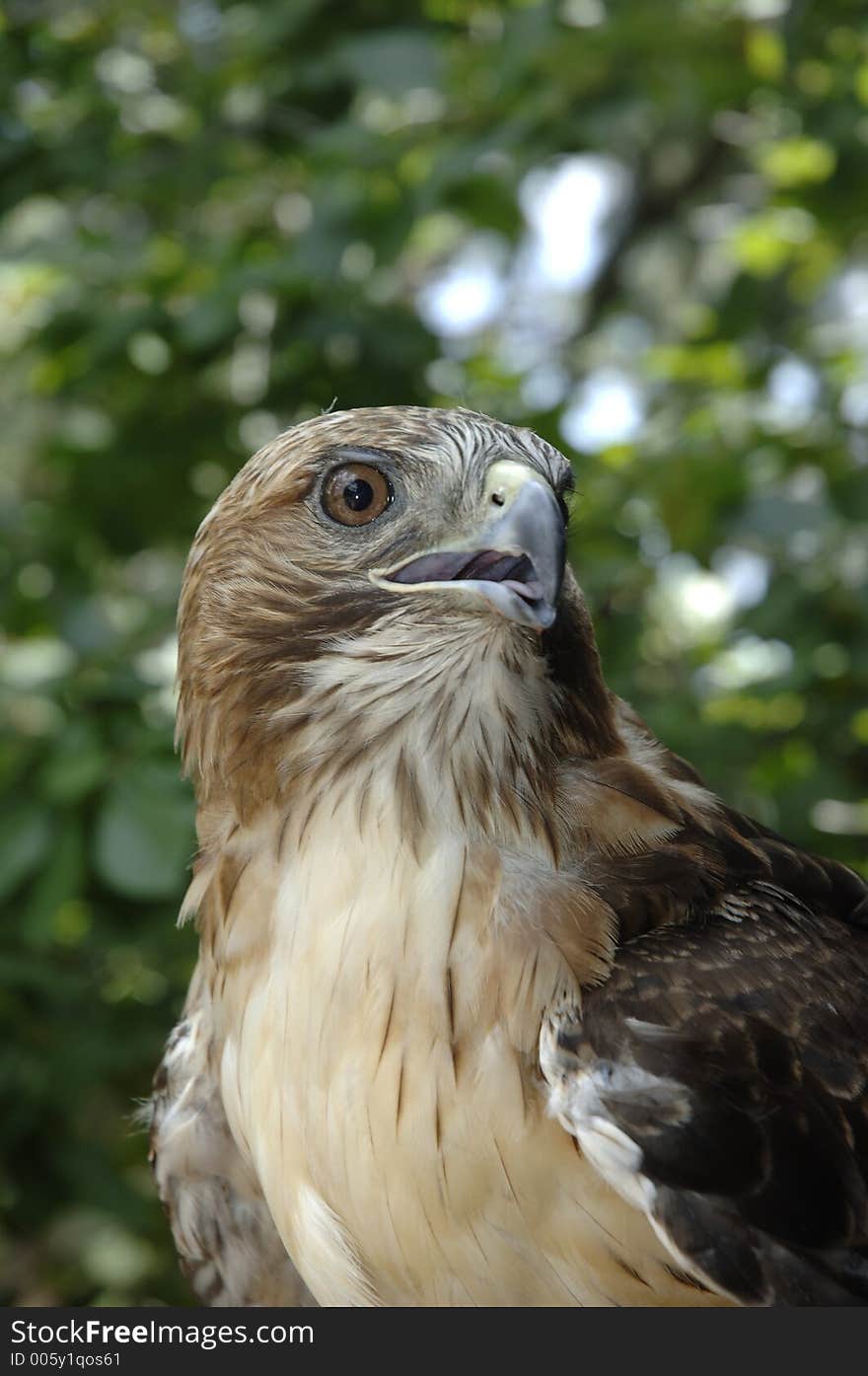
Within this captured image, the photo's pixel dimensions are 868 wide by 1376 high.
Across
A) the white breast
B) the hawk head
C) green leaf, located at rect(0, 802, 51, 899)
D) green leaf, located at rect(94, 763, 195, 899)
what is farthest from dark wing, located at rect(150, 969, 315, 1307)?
green leaf, located at rect(0, 802, 51, 899)

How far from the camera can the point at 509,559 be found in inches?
89.7

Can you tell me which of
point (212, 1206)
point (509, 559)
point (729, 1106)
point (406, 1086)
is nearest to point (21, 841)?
point (212, 1206)

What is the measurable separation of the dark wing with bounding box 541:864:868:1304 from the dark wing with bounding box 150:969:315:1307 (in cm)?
88

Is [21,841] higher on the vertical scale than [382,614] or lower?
lower

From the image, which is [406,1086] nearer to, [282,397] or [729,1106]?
[729,1106]

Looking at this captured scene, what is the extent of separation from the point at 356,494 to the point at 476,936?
2.47ft

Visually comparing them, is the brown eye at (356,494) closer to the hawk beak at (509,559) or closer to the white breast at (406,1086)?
the hawk beak at (509,559)

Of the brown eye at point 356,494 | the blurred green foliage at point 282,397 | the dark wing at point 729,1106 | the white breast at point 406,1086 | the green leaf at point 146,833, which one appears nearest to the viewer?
the dark wing at point 729,1106

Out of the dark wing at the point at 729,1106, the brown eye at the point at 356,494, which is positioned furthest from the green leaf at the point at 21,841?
the dark wing at the point at 729,1106

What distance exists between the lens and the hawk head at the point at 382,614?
2359 mm

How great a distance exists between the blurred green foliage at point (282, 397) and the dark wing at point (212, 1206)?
0.58 m

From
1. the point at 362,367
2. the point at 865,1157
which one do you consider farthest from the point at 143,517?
the point at 865,1157

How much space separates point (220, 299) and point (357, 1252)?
2512mm

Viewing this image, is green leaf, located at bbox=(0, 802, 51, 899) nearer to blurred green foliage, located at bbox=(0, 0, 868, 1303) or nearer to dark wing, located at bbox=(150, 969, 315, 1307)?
blurred green foliage, located at bbox=(0, 0, 868, 1303)
